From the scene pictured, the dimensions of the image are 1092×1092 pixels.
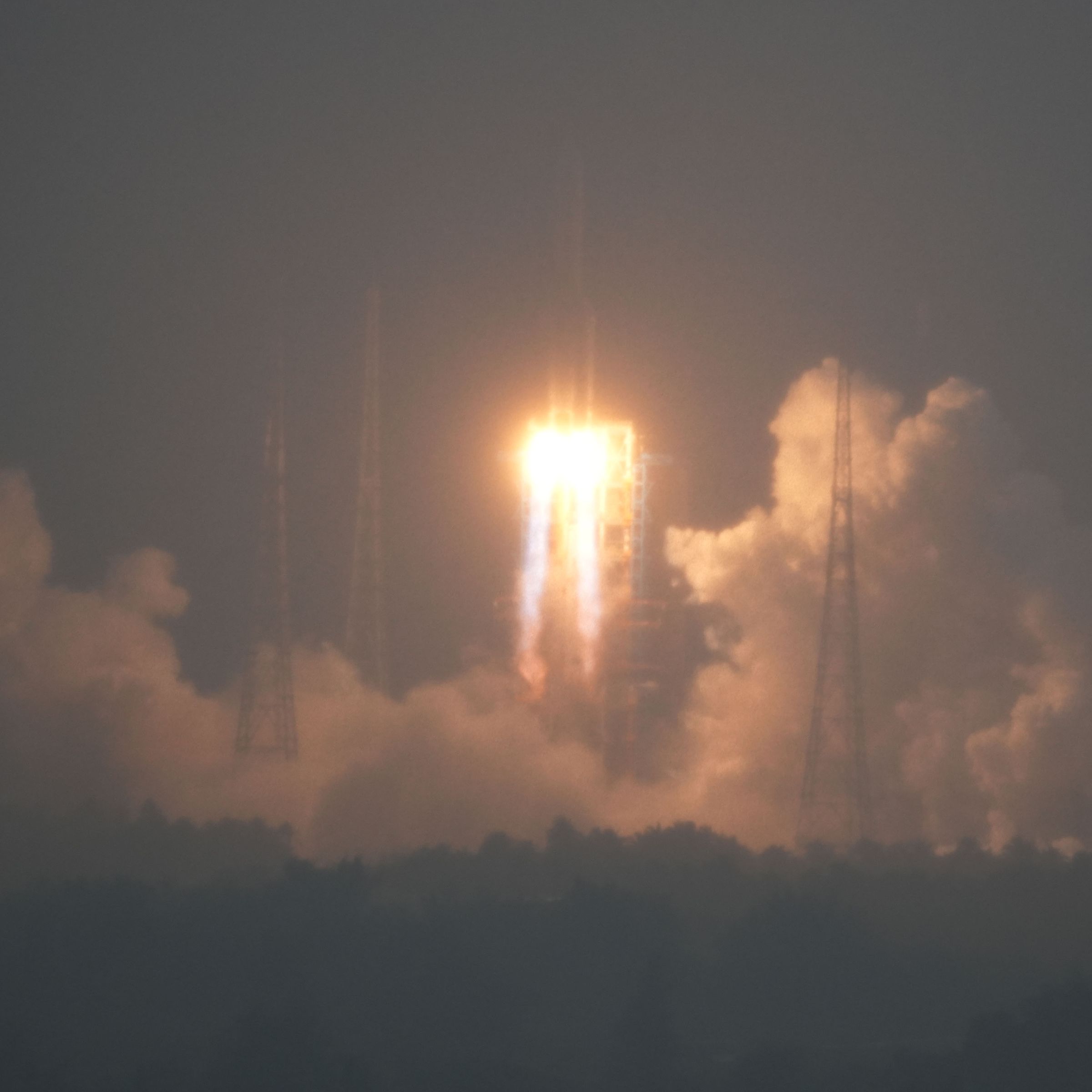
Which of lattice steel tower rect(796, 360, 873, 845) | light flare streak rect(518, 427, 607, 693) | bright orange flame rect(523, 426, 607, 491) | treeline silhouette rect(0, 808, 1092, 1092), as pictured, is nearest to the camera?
treeline silhouette rect(0, 808, 1092, 1092)

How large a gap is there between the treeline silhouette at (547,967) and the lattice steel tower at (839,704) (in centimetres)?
163

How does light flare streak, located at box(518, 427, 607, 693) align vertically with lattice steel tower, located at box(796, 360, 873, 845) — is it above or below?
above

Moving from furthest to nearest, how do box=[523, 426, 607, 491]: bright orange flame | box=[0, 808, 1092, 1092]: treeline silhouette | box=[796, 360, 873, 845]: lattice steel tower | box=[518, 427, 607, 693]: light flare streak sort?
box=[518, 427, 607, 693]: light flare streak, box=[523, 426, 607, 491]: bright orange flame, box=[796, 360, 873, 845]: lattice steel tower, box=[0, 808, 1092, 1092]: treeline silhouette

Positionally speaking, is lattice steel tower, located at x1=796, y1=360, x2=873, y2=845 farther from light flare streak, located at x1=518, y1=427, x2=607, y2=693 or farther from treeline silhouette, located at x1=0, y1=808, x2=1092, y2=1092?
light flare streak, located at x1=518, y1=427, x2=607, y2=693

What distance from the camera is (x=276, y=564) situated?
8600cm

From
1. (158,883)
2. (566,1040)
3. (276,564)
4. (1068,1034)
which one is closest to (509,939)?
(566,1040)

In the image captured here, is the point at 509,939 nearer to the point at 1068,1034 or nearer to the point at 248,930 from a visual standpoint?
the point at 248,930

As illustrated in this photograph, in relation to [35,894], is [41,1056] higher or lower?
lower

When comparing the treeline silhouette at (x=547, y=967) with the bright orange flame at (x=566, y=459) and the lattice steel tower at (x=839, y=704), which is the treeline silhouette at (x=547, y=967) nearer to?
the lattice steel tower at (x=839, y=704)

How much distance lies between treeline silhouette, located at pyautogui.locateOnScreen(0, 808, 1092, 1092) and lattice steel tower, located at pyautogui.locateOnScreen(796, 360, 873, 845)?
5.34ft

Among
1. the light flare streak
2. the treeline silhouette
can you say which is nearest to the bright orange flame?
the light flare streak

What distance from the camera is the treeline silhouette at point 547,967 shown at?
59.9 metres

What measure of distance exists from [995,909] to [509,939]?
545 inches

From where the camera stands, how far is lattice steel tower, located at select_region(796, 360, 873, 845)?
69000 mm
